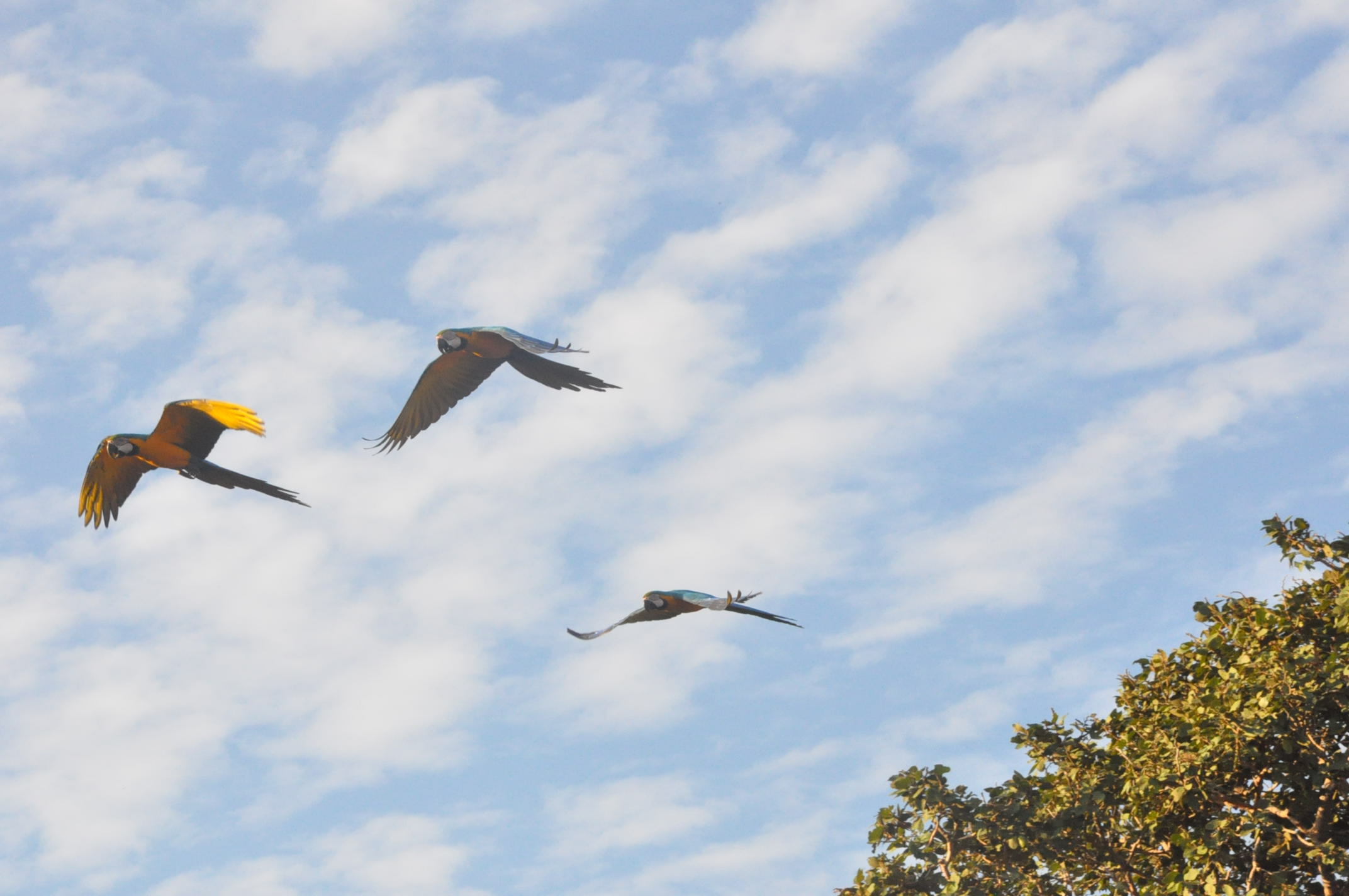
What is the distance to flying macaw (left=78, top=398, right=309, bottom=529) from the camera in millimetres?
11914

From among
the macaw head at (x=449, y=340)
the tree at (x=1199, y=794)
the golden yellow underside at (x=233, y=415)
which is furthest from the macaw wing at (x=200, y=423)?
the tree at (x=1199, y=794)

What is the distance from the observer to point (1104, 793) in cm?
1082

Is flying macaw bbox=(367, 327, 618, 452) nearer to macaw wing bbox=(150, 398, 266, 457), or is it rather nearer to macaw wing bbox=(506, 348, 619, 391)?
macaw wing bbox=(506, 348, 619, 391)

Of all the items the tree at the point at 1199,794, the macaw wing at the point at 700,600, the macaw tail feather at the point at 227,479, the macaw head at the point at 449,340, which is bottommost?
the tree at the point at 1199,794

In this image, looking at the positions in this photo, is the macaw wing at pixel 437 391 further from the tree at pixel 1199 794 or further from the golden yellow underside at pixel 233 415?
the tree at pixel 1199 794

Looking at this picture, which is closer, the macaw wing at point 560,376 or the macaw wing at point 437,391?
the macaw wing at point 560,376

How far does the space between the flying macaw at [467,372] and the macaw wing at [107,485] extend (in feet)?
8.40

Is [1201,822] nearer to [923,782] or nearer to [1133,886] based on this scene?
[1133,886]

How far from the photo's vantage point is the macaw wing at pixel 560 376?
1227 centimetres

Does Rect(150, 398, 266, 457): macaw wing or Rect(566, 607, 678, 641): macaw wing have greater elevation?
Rect(150, 398, 266, 457): macaw wing

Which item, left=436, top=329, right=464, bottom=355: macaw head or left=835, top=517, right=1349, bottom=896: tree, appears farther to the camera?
left=436, top=329, right=464, bottom=355: macaw head

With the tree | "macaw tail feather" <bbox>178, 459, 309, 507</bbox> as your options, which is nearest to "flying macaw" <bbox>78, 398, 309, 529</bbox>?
"macaw tail feather" <bbox>178, 459, 309, 507</bbox>

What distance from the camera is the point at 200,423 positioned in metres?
12.4

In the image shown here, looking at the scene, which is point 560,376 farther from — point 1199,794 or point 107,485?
point 1199,794
